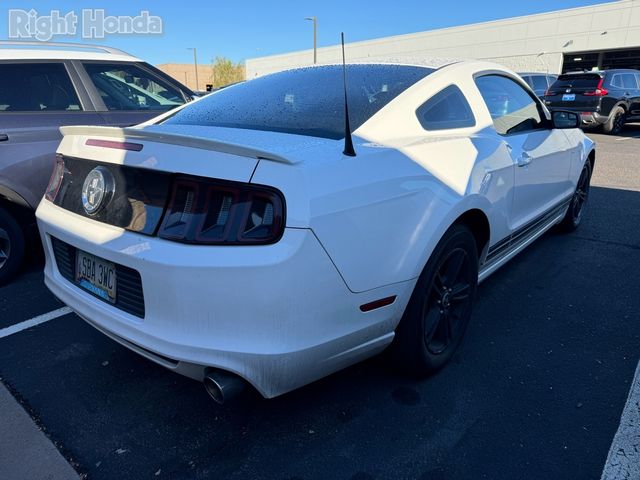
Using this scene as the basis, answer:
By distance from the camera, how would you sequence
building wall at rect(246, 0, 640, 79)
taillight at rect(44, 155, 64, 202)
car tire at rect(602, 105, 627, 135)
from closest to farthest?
taillight at rect(44, 155, 64, 202)
car tire at rect(602, 105, 627, 135)
building wall at rect(246, 0, 640, 79)

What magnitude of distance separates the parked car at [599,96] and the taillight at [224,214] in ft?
42.7

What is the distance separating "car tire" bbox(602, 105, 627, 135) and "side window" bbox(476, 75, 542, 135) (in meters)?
11.2

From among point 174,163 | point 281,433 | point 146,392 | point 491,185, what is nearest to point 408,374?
point 281,433

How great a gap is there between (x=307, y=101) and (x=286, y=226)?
1.09m

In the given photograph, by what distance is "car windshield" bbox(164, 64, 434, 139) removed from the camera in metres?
2.20

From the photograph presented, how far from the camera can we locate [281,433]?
2.09 metres

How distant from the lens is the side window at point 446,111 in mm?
2389

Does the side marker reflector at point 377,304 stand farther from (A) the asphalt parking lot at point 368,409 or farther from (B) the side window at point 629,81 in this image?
(B) the side window at point 629,81

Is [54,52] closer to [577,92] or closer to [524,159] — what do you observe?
[524,159]

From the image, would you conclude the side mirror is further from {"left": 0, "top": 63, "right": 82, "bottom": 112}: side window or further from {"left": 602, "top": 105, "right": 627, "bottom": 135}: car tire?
{"left": 602, "top": 105, "right": 627, "bottom": 135}: car tire

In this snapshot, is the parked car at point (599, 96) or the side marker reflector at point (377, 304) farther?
the parked car at point (599, 96)

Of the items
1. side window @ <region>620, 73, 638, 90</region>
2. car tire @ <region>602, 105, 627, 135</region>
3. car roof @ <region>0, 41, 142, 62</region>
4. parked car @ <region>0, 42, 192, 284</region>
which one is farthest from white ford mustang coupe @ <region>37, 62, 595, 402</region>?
side window @ <region>620, 73, 638, 90</region>

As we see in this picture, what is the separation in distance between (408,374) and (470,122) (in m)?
1.42

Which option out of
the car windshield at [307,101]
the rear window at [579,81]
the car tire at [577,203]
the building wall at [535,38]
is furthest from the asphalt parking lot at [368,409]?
the building wall at [535,38]
